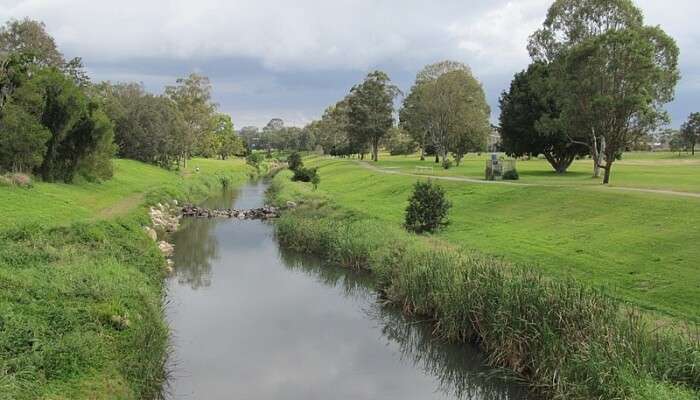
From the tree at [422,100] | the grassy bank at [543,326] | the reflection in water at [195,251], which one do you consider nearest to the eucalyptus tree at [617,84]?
the grassy bank at [543,326]

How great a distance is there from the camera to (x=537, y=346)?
12.8 metres

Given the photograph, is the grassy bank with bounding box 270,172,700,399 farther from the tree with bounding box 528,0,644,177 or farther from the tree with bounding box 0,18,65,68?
the tree with bounding box 0,18,65,68

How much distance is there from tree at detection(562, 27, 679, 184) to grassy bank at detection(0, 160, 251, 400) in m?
27.4

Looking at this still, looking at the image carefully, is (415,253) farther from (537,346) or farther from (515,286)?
(537,346)

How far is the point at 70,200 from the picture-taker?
32656 millimetres

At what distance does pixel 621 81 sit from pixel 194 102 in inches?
2627

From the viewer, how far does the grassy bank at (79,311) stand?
9992 mm

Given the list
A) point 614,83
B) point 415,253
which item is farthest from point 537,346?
point 614,83

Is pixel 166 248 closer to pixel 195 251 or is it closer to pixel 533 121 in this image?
pixel 195 251

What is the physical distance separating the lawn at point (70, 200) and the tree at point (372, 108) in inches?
1779

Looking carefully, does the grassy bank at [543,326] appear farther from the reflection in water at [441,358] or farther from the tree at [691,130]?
the tree at [691,130]

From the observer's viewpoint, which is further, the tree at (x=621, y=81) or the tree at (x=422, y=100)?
the tree at (x=422, y=100)

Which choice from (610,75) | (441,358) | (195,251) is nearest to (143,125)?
(195,251)

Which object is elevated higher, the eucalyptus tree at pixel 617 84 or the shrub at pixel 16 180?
the eucalyptus tree at pixel 617 84
